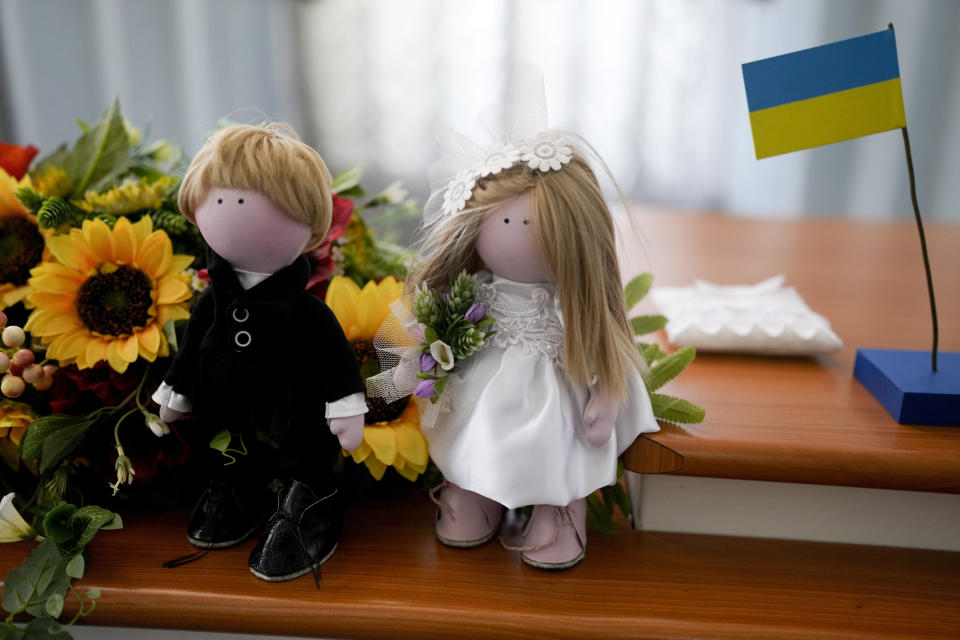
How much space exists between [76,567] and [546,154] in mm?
505

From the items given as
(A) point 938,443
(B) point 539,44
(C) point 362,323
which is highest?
(B) point 539,44

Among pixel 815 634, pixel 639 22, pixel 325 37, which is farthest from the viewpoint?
pixel 325 37

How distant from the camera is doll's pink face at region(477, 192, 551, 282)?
1.92 feet

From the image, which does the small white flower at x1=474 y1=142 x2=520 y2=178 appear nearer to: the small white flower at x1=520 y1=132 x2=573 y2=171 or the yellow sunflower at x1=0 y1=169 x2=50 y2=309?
the small white flower at x1=520 y1=132 x2=573 y2=171

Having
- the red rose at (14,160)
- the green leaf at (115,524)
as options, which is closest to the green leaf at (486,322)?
the green leaf at (115,524)

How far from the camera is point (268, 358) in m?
0.59

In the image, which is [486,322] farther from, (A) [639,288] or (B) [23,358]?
(B) [23,358]

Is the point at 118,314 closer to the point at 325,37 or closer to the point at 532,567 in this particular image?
the point at 532,567

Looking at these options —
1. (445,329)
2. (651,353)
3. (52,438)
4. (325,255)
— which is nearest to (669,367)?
(651,353)

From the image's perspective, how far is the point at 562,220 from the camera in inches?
22.6

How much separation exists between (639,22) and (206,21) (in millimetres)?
1328

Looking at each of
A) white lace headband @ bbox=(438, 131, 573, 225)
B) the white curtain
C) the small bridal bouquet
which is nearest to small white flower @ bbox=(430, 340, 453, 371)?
the small bridal bouquet

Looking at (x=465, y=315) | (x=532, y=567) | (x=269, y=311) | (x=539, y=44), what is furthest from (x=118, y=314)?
(x=539, y=44)

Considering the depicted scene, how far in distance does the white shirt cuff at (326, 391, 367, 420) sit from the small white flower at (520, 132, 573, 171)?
0.24 metres
